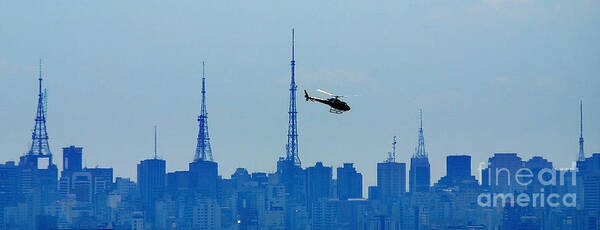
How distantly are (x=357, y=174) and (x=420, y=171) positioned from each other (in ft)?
18.5

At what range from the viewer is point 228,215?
18012cm

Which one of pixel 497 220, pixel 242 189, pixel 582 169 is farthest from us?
pixel 242 189

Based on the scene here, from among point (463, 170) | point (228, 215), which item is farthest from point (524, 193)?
point (228, 215)

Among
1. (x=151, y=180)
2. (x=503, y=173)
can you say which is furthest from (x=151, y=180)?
(x=503, y=173)

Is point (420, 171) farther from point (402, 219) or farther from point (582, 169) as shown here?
point (582, 169)

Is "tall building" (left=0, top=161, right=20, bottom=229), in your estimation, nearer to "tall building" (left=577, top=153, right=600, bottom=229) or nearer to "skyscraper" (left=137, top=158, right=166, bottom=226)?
"skyscraper" (left=137, top=158, right=166, bottom=226)

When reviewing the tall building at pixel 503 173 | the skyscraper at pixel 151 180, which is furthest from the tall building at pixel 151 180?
the tall building at pixel 503 173

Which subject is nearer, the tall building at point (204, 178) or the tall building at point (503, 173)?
the tall building at point (503, 173)

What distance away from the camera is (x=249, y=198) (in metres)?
186

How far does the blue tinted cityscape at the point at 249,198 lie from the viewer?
169375 mm

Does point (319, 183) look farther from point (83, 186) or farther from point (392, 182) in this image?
point (83, 186)

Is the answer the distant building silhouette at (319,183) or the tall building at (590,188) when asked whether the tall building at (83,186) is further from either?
the tall building at (590,188)

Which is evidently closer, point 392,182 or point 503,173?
point 503,173

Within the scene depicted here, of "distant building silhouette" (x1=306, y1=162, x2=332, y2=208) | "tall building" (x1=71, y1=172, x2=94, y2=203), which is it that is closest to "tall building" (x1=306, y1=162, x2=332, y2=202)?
"distant building silhouette" (x1=306, y1=162, x2=332, y2=208)
